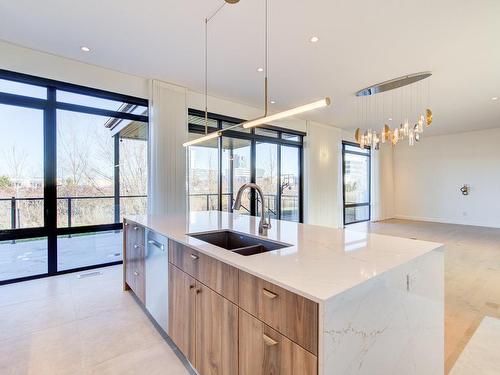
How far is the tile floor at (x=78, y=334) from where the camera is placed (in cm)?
183

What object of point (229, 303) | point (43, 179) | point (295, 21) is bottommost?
point (229, 303)

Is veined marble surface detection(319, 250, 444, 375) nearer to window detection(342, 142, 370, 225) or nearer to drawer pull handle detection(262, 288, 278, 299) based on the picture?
drawer pull handle detection(262, 288, 278, 299)

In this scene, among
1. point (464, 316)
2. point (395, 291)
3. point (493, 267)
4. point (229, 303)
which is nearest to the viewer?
point (395, 291)

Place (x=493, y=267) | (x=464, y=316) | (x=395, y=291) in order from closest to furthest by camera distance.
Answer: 1. (x=395, y=291)
2. (x=464, y=316)
3. (x=493, y=267)

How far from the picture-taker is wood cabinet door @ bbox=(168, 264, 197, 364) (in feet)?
5.49

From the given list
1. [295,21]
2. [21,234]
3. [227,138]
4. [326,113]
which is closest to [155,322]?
[21,234]

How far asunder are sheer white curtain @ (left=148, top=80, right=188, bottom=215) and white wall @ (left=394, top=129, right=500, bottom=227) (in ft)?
26.4

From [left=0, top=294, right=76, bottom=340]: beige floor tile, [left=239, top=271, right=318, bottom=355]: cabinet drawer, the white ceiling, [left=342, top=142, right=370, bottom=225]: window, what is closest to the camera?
[left=239, top=271, right=318, bottom=355]: cabinet drawer

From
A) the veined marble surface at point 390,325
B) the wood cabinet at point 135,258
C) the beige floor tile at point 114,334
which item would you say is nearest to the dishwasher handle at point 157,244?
the wood cabinet at point 135,258

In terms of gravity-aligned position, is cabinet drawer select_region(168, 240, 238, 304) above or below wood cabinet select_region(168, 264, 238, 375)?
above

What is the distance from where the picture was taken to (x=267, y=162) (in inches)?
240

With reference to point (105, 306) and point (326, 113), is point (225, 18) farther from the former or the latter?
point (326, 113)

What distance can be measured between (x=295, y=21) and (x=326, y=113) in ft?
12.2

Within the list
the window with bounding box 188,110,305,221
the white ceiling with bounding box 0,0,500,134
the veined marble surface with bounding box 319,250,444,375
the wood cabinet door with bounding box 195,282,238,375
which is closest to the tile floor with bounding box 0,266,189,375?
the wood cabinet door with bounding box 195,282,238,375
